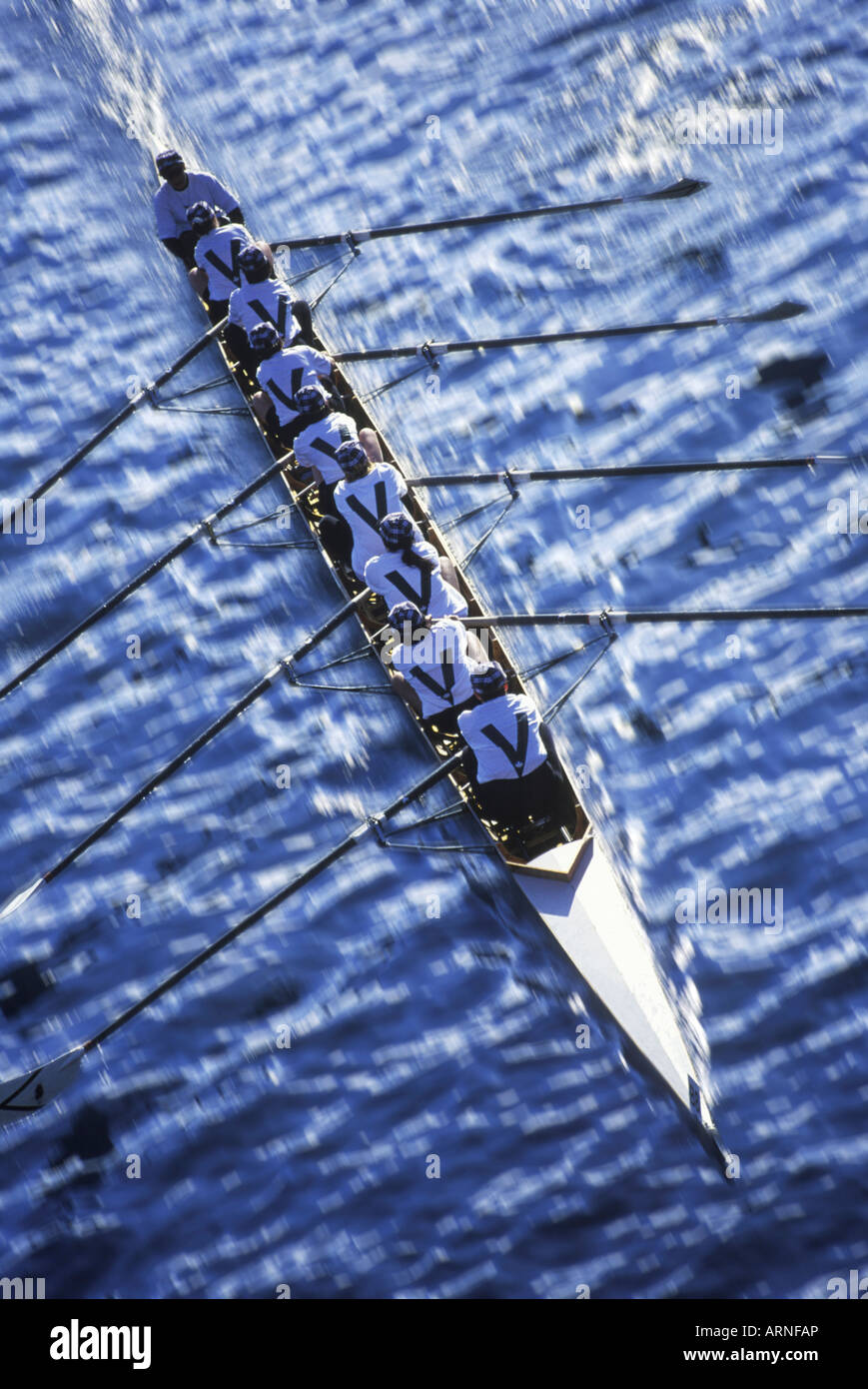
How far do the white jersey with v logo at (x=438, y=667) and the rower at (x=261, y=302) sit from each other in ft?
16.0

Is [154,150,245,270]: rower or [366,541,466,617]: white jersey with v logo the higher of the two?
[154,150,245,270]: rower

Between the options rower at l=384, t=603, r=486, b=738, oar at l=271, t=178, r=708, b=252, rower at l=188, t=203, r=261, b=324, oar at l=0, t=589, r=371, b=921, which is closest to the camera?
rower at l=384, t=603, r=486, b=738

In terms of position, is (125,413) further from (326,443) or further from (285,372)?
(326,443)

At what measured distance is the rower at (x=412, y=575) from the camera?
44.9 feet

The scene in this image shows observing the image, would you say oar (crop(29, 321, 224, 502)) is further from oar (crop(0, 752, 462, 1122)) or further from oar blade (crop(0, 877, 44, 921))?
oar (crop(0, 752, 462, 1122))

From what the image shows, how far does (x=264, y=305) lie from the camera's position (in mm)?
16641

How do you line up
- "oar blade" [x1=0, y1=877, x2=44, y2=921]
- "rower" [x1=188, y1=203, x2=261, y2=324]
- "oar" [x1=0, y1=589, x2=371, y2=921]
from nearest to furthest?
"oar" [x1=0, y1=589, x2=371, y2=921] → "oar blade" [x1=0, y1=877, x2=44, y2=921] → "rower" [x1=188, y1=203, x2=261, y2=324]

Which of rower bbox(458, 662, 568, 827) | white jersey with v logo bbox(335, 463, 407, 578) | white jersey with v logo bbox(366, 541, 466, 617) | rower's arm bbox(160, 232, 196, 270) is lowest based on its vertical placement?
rower bbox(458, 662, 568, 827)

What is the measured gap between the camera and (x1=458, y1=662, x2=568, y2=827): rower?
41.1 ft

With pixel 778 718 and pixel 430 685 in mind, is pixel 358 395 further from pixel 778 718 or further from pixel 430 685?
pixel 778 718

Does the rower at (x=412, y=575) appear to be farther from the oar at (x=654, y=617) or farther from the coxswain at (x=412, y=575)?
the oar at (x=654, y=617)

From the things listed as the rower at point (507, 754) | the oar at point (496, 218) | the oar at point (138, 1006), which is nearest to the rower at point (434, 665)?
the rower at point (507, 754)

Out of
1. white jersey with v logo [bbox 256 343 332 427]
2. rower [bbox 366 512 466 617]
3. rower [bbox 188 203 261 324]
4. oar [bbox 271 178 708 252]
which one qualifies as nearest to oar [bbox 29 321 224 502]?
rower [bbox 188 203 261 324]

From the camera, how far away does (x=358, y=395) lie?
56.8ft
